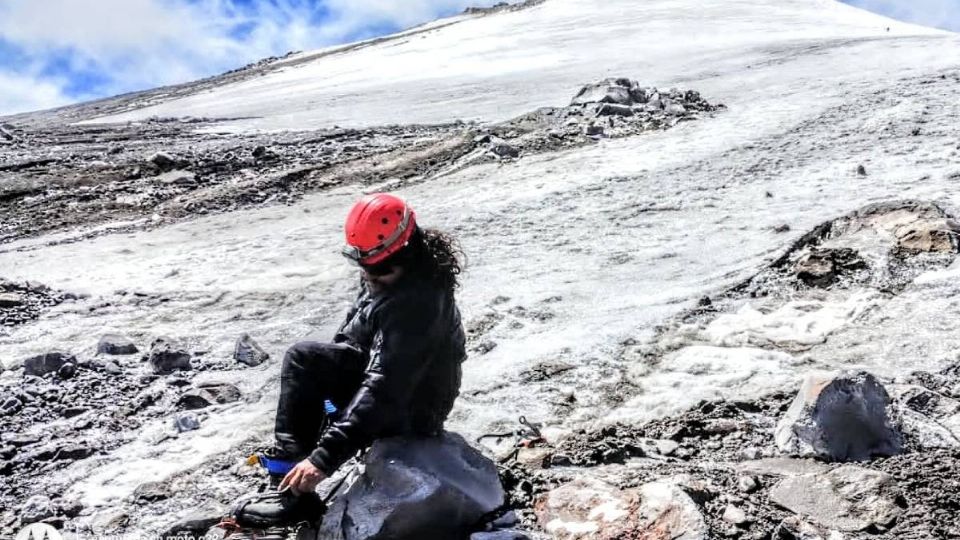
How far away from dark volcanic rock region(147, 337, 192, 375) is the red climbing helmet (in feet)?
8.93

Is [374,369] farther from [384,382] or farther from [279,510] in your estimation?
[279,510]

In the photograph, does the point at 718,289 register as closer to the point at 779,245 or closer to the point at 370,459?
the point at 779,245

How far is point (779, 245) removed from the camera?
22.3ft

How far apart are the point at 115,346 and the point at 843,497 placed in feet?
15.0

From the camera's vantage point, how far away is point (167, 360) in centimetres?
545

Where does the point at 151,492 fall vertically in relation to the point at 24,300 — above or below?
below

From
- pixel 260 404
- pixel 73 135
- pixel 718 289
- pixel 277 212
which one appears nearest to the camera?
pixel 260 404

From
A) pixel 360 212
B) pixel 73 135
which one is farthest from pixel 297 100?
pixel 360 212

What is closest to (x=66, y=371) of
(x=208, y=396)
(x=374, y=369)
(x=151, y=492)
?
(x=208, y=396)

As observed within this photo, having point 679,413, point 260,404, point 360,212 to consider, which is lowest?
point 679,413

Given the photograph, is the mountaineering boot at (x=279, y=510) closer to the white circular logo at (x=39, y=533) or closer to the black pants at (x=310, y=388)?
the black pants at (x=310, y=388)

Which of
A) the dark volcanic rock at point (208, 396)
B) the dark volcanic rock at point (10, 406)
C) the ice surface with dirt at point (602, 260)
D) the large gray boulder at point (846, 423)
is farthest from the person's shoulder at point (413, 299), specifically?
the dark volcanic rock at point (10, 406)

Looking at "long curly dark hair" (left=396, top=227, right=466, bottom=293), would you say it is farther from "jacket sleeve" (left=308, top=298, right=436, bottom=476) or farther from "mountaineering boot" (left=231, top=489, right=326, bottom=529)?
"mountaineering boot" (left=231, top=489, right=326, bottom=529)

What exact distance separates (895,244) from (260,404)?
4495 millimetres
